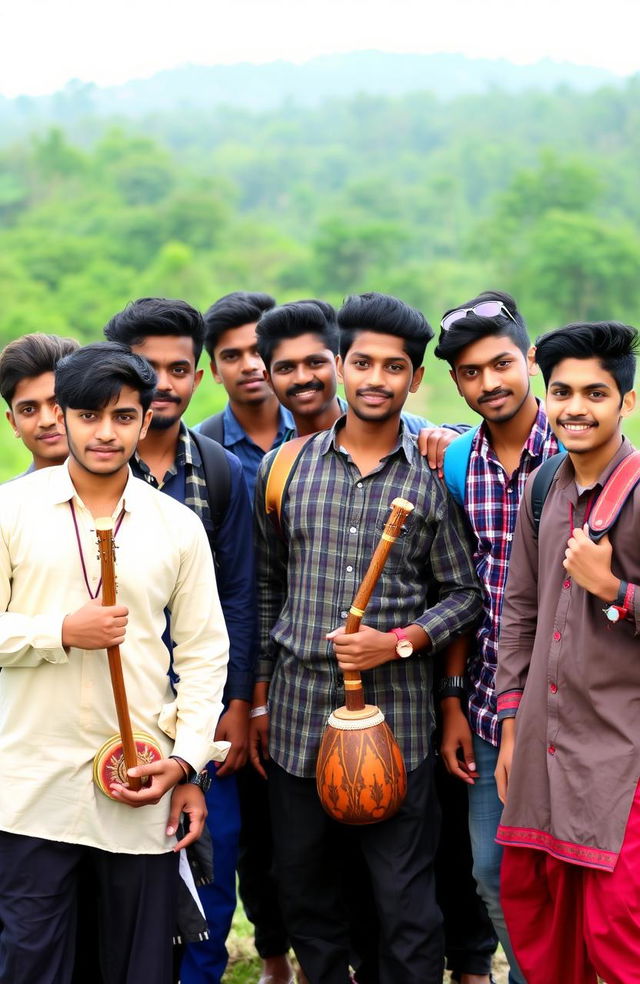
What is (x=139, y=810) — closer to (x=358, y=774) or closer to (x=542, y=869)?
(x=358, y=774)

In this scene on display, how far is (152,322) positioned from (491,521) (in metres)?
1.22

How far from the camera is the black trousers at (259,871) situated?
13.1 feet

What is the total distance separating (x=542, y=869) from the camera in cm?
307

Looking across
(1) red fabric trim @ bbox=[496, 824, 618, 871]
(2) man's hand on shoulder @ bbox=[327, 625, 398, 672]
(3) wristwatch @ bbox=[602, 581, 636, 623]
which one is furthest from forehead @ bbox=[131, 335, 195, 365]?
(1) red fabric trim @ bbox=[496, 824, 618, 871]

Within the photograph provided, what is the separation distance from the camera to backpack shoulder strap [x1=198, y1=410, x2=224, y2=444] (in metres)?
4.26

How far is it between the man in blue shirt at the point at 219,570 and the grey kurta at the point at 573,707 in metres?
0.85

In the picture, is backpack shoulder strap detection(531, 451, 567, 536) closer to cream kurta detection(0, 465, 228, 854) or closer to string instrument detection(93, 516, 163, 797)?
cream kurta detection(0, 465, 228, 854)

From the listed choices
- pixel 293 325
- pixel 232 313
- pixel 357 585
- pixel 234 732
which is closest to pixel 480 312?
pixel 293 325

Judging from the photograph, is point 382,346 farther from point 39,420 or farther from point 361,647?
point 39,420

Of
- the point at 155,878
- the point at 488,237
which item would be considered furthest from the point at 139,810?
the point at 488,237

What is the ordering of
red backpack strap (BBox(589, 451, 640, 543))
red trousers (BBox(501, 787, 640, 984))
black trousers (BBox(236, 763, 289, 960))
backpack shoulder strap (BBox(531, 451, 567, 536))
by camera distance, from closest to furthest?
1. red trousers (BBox(501, 787, 640, 984))
2. red backpack strap (BBox(589, 451, 640, 543))
3. backpack shoulder strap (BBox(531, 451, 567, 536))
4. black trousers (BBox(236, 763, 289, 960))

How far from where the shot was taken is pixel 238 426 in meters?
4.29

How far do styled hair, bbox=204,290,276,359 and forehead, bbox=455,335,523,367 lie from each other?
111 centimetres

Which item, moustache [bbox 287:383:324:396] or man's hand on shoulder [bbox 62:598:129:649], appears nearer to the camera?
man's hand on shoulder [bbox 62:598:129:649]
